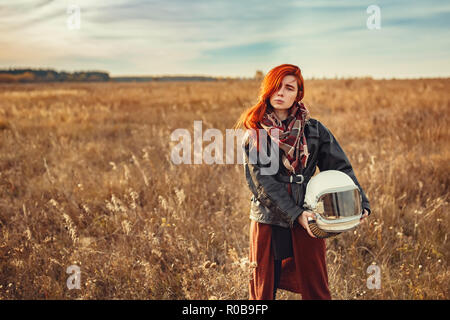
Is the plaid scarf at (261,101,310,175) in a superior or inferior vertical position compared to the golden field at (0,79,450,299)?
superior

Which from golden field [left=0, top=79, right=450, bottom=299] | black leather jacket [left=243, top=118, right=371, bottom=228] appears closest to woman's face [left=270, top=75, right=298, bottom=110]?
black leather jacket [left=243, top=118, right=371, bottom=228]

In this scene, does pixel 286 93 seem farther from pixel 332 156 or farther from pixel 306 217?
pixel 306 217

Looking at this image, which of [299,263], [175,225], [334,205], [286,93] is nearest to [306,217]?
[334,205]

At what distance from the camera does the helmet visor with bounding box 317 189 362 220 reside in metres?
1.40

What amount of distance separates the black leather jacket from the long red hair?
12cm

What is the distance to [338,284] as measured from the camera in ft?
7.82

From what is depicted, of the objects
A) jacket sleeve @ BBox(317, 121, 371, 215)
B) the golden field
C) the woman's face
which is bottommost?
the golden field

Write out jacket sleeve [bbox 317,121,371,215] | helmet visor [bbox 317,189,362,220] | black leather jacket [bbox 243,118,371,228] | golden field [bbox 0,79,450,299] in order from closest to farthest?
helmet visor [bbox 317,189,362,220] → black leather jacket [bbox 243,118,371,228] → jacket sleeve [bbox 317,121,371,215] → golden field [bbox 0,79,450,299]

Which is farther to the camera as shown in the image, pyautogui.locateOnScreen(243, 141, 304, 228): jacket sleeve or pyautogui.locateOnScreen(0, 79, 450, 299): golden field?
pyautogui.locateOnScreen(0, 79, 450, 299): golden field

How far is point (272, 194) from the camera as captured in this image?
1533 mm

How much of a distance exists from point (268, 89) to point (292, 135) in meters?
0.28

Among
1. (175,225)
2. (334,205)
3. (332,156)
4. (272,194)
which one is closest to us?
(334,205)

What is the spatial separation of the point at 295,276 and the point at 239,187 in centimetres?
218

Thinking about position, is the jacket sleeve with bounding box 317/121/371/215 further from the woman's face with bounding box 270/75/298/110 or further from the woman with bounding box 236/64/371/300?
the woman's face with bounding box 270/75/298/110
